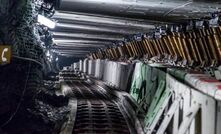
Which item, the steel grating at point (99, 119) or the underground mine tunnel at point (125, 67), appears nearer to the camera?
the underground mine tunnel at point (125, 67)

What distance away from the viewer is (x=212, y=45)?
15.6 meters

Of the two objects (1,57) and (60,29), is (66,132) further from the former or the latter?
(60,29)

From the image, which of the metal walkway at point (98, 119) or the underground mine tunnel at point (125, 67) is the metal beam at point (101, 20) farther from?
the metal walkway at point (98, 119)

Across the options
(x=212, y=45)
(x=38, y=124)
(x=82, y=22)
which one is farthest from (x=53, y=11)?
(x=212, y=45)

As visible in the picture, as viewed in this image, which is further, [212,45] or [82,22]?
[82,22]

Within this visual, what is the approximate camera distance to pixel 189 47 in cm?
1809

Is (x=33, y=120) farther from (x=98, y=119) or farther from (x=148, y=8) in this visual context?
(x=148, y=8)

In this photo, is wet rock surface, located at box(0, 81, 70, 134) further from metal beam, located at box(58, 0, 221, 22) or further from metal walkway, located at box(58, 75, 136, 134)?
metal beam, located at box(58, 0, 221, 22)

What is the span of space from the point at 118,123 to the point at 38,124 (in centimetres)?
303

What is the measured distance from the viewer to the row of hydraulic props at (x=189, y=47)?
50.0 feet

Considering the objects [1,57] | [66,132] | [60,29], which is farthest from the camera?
[60,29]

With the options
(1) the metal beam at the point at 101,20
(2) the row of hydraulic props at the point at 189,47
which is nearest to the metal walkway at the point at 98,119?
(2) the row of hydraulic props at the point at 189,47

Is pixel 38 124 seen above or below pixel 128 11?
below

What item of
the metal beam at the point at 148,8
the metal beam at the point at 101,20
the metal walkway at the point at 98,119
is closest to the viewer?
the metal beam at the point at 148,8
